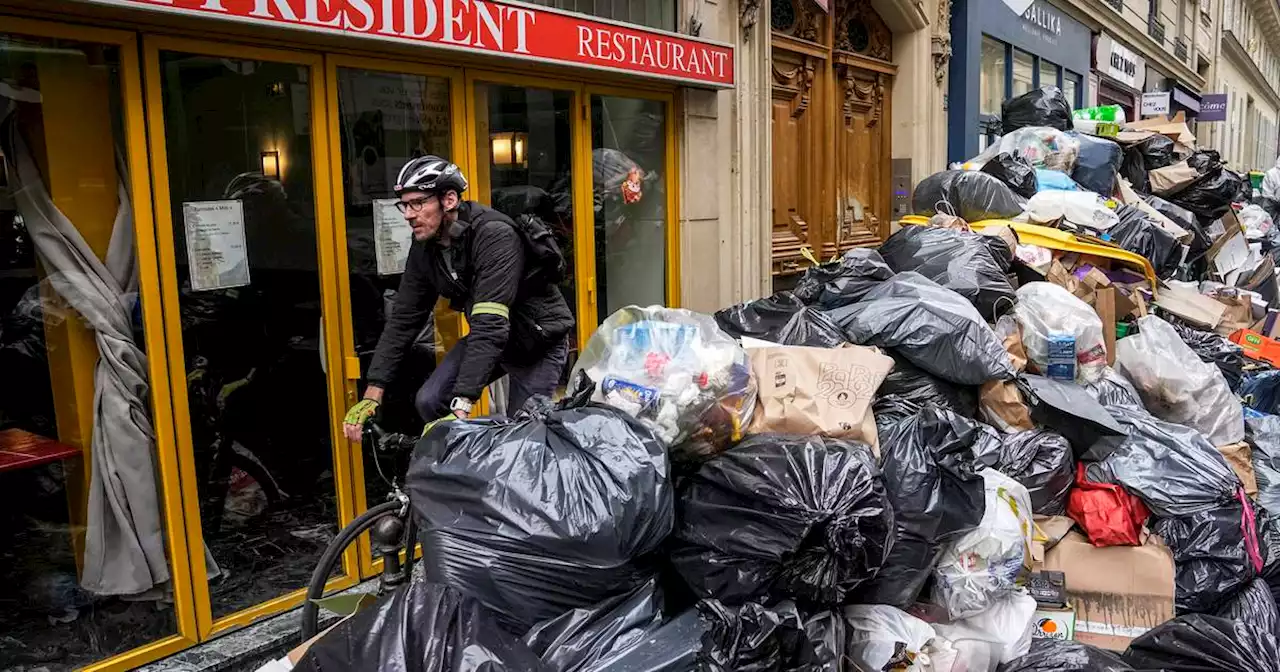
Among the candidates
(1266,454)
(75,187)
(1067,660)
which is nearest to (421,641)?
(1067,660)

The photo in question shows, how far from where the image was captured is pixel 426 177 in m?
3.16

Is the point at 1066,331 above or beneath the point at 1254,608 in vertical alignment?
above

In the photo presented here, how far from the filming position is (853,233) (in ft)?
27.8

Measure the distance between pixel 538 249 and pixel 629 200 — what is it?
238cm

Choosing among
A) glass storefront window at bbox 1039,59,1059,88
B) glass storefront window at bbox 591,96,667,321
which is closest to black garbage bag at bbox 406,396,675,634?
glass storefront window at bbox 591,96,667,321

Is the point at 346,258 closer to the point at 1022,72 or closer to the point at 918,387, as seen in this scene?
the point at 918,387

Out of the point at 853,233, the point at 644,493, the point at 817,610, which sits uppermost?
the point at 853,233

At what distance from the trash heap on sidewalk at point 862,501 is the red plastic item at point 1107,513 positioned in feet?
0.03

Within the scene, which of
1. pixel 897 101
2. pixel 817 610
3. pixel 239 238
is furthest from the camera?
pixel 897 101

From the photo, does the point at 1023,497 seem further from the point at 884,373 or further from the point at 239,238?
the point at 239,238

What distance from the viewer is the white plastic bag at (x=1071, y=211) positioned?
621cm

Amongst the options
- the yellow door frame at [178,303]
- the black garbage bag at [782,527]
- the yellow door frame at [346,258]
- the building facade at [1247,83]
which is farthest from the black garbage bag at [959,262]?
the building facade at [1247,83]

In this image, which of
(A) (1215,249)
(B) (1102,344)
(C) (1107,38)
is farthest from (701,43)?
(C) (1107,38)

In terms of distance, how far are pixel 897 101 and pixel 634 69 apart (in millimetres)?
4781
